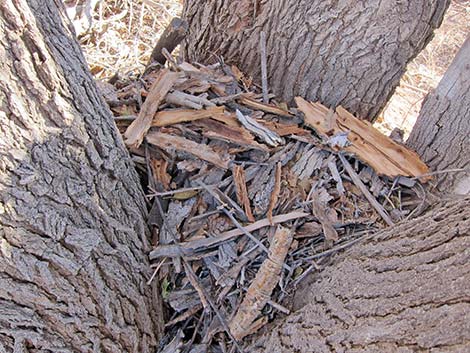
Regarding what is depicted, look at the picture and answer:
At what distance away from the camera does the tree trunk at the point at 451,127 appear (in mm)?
1702

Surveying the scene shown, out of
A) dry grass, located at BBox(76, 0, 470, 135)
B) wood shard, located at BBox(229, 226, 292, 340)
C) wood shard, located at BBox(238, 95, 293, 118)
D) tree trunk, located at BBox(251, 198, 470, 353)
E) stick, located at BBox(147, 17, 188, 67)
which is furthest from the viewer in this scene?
dry grass, located at BBox(76, 0, 470, 135)

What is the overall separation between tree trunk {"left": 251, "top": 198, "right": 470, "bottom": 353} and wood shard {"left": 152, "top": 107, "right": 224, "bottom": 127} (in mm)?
692

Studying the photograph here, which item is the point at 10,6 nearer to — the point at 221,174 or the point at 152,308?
the point at 221,174

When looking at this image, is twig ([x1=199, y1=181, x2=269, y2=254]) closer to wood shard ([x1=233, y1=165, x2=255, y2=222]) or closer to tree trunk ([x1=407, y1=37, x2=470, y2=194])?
wood shard ([x1=233, y1=165, x2=255, y2=222])

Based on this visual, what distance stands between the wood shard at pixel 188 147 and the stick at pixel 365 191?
1.42 ft

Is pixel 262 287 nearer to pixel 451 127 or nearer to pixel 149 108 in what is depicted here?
pixel 149 108

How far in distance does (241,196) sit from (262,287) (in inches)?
12.8

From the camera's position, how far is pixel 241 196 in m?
1.70

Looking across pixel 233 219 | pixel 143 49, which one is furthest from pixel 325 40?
pixel 143 49

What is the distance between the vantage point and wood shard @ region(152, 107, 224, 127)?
1.77 m

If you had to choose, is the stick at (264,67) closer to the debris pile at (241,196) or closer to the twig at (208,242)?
the debris pile at (241,196)

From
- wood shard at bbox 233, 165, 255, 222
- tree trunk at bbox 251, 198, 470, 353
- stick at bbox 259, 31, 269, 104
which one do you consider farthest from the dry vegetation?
tree trunk at bbox 251, 198, 470, 353

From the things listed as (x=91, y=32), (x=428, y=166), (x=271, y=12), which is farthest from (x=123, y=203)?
(x=91, y=32)

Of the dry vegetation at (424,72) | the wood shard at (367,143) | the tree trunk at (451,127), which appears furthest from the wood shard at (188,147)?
the dry vegetation at (424,72)
